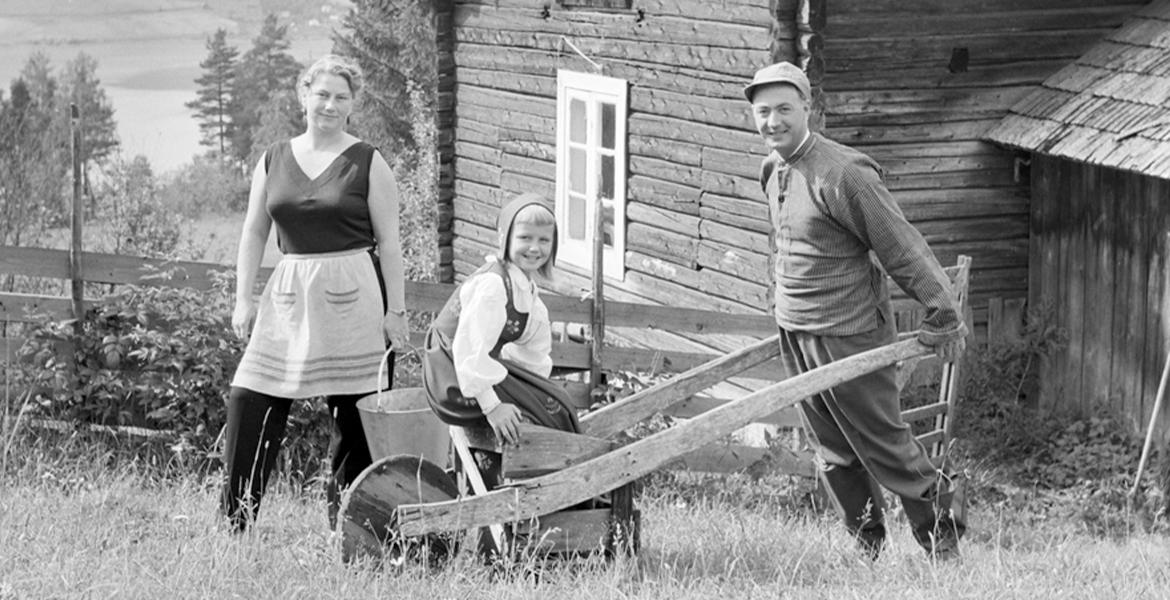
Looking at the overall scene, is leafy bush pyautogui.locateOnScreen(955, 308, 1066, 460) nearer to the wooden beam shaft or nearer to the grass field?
the grass field

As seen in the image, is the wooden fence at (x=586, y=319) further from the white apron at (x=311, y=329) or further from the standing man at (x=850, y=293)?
the white apron at (x=311, y=329)

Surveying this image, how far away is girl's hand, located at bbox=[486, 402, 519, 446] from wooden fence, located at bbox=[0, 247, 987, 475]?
2.66m

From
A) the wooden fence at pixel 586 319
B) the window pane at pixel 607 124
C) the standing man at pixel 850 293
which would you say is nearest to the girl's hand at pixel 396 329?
the standing man at pixel 850 293

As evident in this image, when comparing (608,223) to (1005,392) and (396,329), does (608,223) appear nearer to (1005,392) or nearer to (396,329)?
(1005,392)

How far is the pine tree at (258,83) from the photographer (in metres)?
32.2

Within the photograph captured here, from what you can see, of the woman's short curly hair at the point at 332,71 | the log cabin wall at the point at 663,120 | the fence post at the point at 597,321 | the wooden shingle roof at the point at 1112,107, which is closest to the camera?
the woman's short curly hair at the point at 332,71

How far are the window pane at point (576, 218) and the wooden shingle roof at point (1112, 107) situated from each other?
3385 mm

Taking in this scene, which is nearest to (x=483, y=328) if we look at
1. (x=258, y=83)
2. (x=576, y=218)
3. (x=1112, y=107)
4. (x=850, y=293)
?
(x=850, y=293)

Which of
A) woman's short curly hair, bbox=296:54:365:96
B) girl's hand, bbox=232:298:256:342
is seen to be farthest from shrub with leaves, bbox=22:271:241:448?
woman's short curly hair, bbox=296:54:365:96

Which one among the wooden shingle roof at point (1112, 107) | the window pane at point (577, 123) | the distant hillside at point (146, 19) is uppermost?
the distant hillside at point (146, 19)

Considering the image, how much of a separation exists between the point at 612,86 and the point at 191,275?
431cm

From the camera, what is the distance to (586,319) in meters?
7.66

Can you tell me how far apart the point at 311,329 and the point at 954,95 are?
517 cm

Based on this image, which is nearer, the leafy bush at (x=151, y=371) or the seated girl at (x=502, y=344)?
the seated girl at (x=502, y=344)
